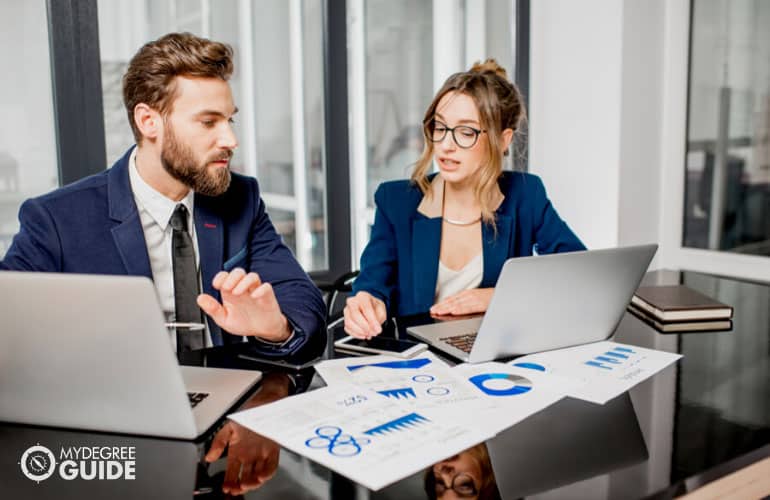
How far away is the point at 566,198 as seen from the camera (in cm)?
320

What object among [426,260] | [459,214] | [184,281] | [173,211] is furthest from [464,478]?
[459,214]

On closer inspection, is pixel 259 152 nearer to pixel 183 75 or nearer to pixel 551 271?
pixel 183 75

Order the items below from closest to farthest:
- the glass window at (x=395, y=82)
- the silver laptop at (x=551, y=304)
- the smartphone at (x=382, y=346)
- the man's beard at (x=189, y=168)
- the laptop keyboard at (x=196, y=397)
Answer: the laptop keyboard at (x=196, y=397) → the silver laptop at (x=551, y=304) → the smartphone at (x=382, y=346) → the man's beard at (x=189, y=168) → the glass window at (x=395, y=82)

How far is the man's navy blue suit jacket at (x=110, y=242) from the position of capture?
4.85 ft

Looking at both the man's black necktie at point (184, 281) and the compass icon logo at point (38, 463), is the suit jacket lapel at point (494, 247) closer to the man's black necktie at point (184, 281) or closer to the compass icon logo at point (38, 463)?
the man's black necktie at point (184, 281)

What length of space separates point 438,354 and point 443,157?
0.81m

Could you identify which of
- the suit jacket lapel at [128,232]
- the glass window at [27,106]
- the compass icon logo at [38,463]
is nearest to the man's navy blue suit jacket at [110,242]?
the suit jacket lapel at [128,232]

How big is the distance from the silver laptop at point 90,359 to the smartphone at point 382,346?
393 millimetres

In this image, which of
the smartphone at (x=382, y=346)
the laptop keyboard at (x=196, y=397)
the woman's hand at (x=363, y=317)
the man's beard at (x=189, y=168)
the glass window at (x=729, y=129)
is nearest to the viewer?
the laptop keyboard at (x=196, y=397)

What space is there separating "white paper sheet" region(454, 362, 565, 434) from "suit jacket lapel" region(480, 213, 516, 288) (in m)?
0.74

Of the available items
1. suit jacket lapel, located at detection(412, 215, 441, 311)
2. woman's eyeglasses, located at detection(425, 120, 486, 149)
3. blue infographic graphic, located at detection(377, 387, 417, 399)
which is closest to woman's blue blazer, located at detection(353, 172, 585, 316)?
suit jacket lapel, located at detection(412, 215, 441, 311)

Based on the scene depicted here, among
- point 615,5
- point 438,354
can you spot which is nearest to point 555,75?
point 615,5

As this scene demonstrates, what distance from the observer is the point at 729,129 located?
3.03 m

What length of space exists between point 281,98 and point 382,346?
2056 millimetres
